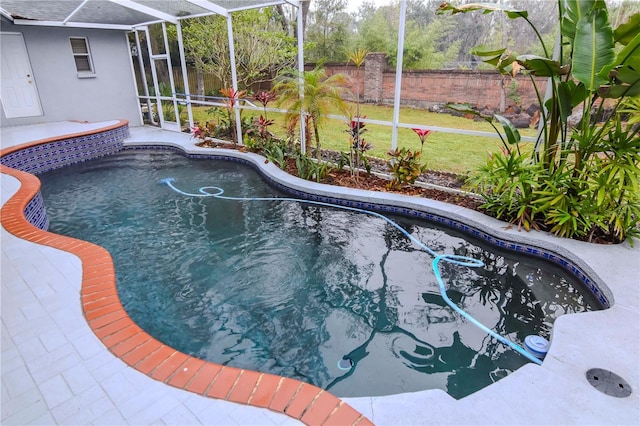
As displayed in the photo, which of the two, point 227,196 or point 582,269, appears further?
point 227,196

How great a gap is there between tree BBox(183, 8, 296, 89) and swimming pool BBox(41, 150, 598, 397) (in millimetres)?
8193

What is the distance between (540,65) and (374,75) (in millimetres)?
8404

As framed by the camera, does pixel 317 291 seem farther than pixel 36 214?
No

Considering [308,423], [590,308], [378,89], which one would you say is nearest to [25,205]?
[308,423]

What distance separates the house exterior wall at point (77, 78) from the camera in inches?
388

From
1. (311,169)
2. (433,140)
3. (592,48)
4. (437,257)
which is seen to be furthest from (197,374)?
(433,140)

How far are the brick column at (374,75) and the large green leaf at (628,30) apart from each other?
27.9ft

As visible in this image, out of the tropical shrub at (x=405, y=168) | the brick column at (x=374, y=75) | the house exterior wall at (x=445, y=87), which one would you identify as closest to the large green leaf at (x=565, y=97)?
the tropical shrub at (x=405, y=168)

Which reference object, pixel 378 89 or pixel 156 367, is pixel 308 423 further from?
pixel 378 89

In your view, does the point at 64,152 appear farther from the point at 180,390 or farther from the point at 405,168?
the point at 180,390

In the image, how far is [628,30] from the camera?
3688mm

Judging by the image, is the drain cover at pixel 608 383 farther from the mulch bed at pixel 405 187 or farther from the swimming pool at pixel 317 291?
the mulch bed at pixel 405 187

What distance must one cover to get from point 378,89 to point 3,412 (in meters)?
11.9

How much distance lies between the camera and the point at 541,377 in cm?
240
